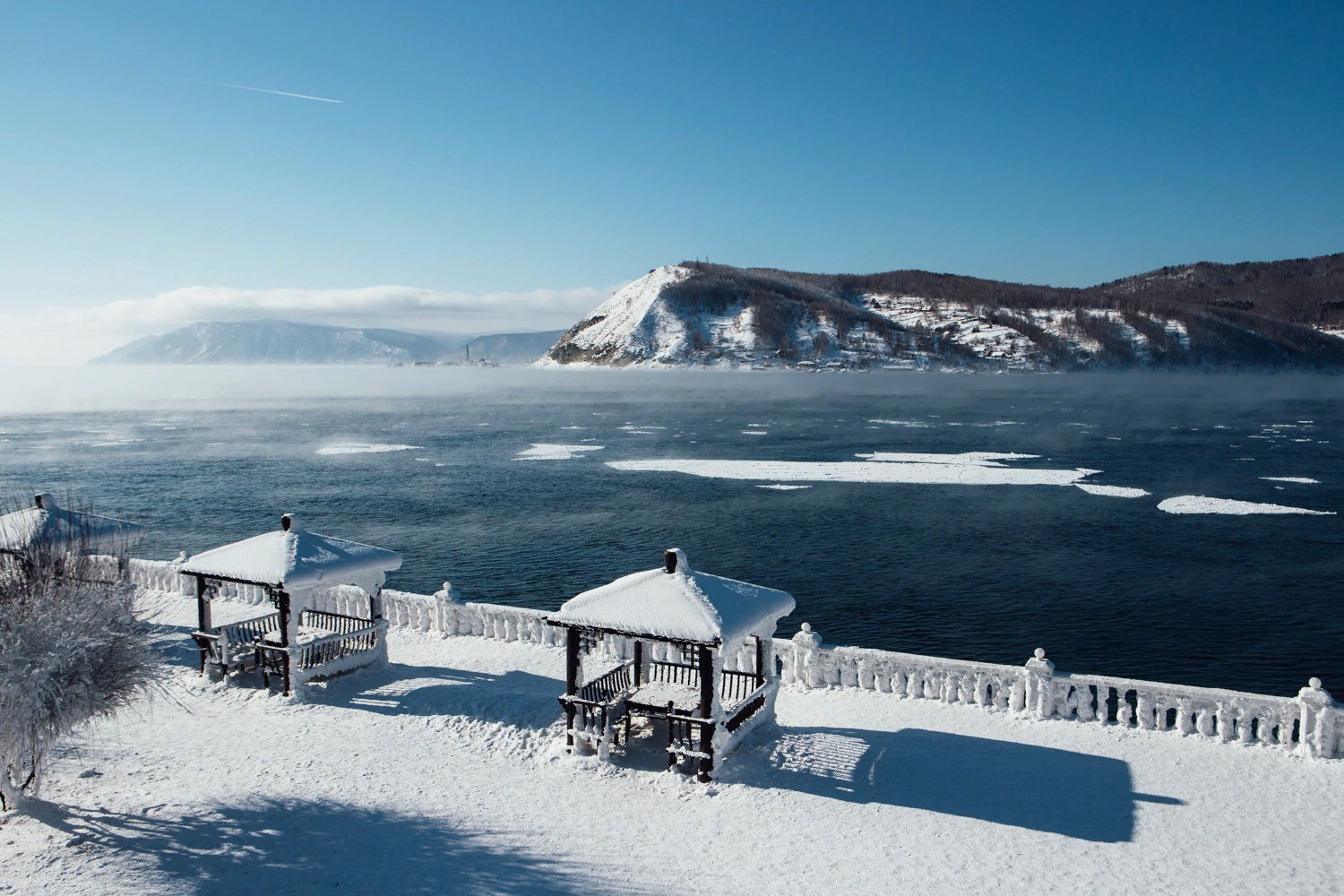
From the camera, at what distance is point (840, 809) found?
11938mm

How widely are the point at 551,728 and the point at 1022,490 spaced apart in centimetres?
4576

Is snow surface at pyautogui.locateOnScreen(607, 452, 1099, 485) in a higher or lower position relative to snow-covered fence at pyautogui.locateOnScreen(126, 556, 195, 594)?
lower

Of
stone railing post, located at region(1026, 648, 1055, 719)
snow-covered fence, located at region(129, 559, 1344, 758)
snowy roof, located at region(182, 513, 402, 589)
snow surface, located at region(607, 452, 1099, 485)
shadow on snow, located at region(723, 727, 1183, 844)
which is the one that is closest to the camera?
shadow on snow, located at region(723, 727, 1183, 844)

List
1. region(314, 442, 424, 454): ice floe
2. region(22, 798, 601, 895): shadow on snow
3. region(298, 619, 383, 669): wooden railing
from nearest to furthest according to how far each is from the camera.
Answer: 1. region(22, 798, 601, 895): shadow on snow
2. region(298, 619, 383, 669): wooden railing
3. region(314, 442, 424, 454): ice floe

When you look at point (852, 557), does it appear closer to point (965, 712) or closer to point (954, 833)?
point (965, 712)

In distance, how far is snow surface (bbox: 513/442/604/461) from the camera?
243ft

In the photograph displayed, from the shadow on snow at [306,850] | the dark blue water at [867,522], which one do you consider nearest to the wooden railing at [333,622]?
the shadow on snow at [306,850]

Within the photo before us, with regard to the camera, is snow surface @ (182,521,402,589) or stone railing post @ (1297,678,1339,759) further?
snow surface @ (182,521,402,589)

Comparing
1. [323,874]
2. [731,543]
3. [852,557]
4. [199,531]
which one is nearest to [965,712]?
[323,874]

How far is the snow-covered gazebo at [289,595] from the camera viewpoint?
52.5 feet

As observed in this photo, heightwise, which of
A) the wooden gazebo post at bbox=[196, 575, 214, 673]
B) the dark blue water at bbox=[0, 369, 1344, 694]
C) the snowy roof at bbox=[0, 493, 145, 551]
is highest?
the snowy roof at bbox=[0, 493, 145, 551]

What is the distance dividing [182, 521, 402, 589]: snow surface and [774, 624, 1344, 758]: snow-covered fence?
8.23 m

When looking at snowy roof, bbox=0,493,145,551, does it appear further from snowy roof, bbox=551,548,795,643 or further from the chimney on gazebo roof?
the chimney on gazebo roof

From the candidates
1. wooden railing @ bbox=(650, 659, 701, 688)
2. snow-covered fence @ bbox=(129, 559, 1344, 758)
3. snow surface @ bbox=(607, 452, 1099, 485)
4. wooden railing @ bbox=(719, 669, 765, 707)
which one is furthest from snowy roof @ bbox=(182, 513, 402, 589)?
snow surface @ bbox=(607, 452, 1099, 485)
